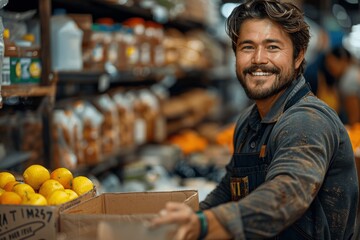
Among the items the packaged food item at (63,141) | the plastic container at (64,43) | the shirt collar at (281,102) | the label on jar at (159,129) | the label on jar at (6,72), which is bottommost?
the label on jar at (159,129)

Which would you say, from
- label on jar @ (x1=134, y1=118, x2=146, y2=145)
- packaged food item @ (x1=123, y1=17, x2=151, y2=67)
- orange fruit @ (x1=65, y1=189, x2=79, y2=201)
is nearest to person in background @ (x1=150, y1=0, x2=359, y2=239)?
orange fruit @ (x1=65, y1=189, x2=79, y2=201)

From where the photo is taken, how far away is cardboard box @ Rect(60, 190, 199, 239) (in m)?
1.66

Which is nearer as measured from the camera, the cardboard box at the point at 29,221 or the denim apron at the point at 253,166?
the cardboard box at the point at 29,221

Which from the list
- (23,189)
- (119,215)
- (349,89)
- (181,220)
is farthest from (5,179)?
(349,89)

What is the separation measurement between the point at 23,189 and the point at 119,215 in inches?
18.0

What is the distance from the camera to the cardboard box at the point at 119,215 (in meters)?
1.66

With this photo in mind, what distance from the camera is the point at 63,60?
3.62 meters

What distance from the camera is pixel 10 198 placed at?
2.05 meters

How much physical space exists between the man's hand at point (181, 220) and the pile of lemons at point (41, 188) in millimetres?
465

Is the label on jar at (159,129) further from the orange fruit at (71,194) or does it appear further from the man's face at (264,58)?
the orange fruit at (71,194)

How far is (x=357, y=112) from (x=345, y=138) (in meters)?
5.59

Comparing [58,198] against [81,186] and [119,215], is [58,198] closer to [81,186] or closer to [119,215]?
[81,186]

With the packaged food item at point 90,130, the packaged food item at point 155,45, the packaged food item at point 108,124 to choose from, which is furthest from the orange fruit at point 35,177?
the packaged food item at point 155,45

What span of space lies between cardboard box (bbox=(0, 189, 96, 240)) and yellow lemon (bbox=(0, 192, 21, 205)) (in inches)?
2.8
